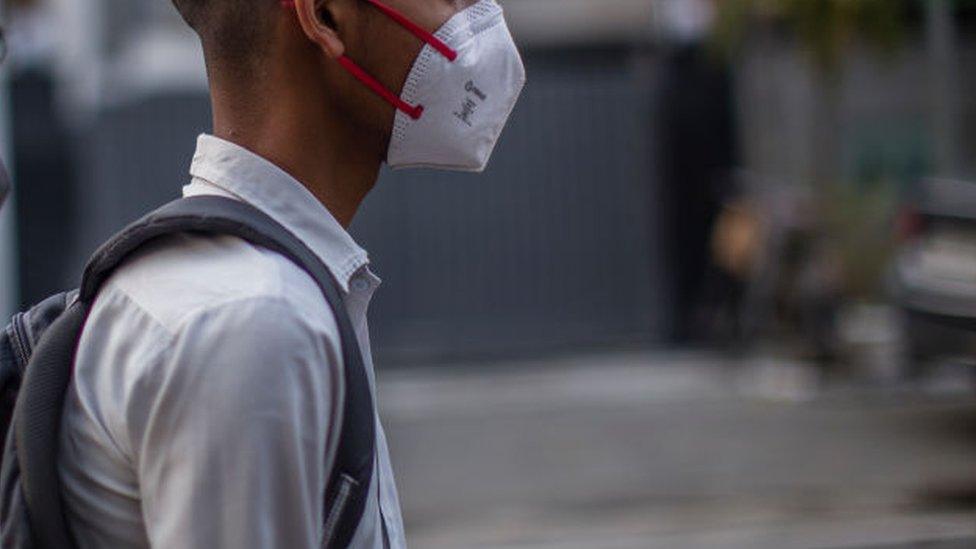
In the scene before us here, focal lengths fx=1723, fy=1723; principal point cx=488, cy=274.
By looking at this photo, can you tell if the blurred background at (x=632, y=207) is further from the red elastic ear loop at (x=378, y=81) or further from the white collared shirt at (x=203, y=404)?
the white collared shirt at (x=203, y=404)

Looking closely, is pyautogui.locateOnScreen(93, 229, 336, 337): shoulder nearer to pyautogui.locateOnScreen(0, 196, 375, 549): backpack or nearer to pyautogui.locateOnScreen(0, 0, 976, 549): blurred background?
pyautogui.locateOnScreen(0, 196, 375, 549): backpack

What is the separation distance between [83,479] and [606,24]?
1313 cm

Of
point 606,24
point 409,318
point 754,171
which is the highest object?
point 606,24

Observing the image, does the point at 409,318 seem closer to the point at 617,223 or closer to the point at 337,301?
the point at 617,223

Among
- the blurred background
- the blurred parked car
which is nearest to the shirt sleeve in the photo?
the blurred parked car

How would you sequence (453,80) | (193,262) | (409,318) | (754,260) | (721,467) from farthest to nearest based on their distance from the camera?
1. (409,318)
2. (754,260)
3. (721,467)
4. (453,80)
5. (193,262)

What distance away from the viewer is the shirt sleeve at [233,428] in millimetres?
1246

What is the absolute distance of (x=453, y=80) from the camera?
5.39 ft

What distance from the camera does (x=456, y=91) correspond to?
1661 millimetres

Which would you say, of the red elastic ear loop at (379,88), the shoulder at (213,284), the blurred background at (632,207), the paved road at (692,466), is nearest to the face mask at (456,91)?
the red elastic ear loop at (379,88)

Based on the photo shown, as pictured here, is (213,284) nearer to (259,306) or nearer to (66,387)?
(259,306)

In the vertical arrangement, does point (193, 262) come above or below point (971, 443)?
above

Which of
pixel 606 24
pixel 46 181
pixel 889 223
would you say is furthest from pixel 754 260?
pixel 46 181

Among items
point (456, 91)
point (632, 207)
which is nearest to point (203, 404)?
point (456, 91)
